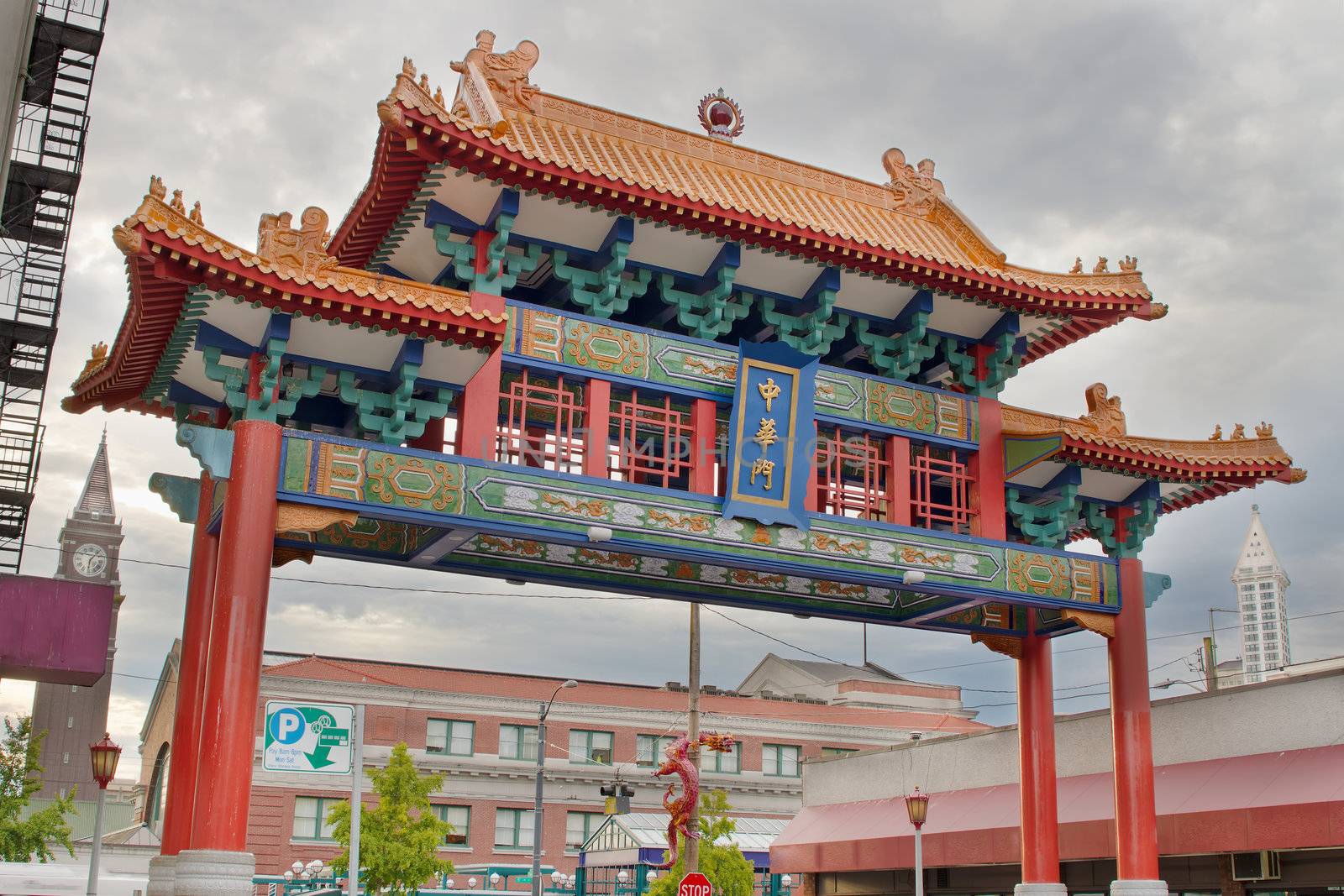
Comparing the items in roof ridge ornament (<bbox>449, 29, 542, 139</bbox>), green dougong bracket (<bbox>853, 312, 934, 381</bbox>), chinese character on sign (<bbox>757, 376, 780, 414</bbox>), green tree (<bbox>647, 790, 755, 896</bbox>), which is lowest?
green tree (<bbox>647, 790, 755, 896</bbox>)

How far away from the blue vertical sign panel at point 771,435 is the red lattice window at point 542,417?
2179 mm

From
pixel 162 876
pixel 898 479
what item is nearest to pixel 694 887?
pixel 898 479

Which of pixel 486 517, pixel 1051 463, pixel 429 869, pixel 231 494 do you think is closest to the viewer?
pixel 231 494

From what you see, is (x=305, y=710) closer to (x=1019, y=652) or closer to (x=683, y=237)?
(x=683, y=237)

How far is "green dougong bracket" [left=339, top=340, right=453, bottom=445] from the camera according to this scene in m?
16.6

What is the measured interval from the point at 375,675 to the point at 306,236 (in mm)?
36857

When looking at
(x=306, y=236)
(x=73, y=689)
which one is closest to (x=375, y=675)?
(x=306, y=236)

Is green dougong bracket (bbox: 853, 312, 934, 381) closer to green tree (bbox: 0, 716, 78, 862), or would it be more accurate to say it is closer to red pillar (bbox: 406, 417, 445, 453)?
red pillar (bbox: 406, 417, 445, 453)

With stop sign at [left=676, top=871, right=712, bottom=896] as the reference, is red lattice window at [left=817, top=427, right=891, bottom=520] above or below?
above

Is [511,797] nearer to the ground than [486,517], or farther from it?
nearer to the ground

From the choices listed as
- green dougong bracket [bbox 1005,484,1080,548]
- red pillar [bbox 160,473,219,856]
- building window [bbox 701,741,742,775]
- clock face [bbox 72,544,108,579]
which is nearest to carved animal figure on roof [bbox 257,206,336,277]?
red pillar [bbox 160,473,219,856]

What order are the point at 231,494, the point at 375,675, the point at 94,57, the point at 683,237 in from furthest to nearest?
the point at 375,675 → the point at 94,57 → the point at 683,237 → the point at 231,494

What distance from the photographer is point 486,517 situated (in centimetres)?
1669

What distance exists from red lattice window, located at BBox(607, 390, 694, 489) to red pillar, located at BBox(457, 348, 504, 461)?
1764 millimetres
